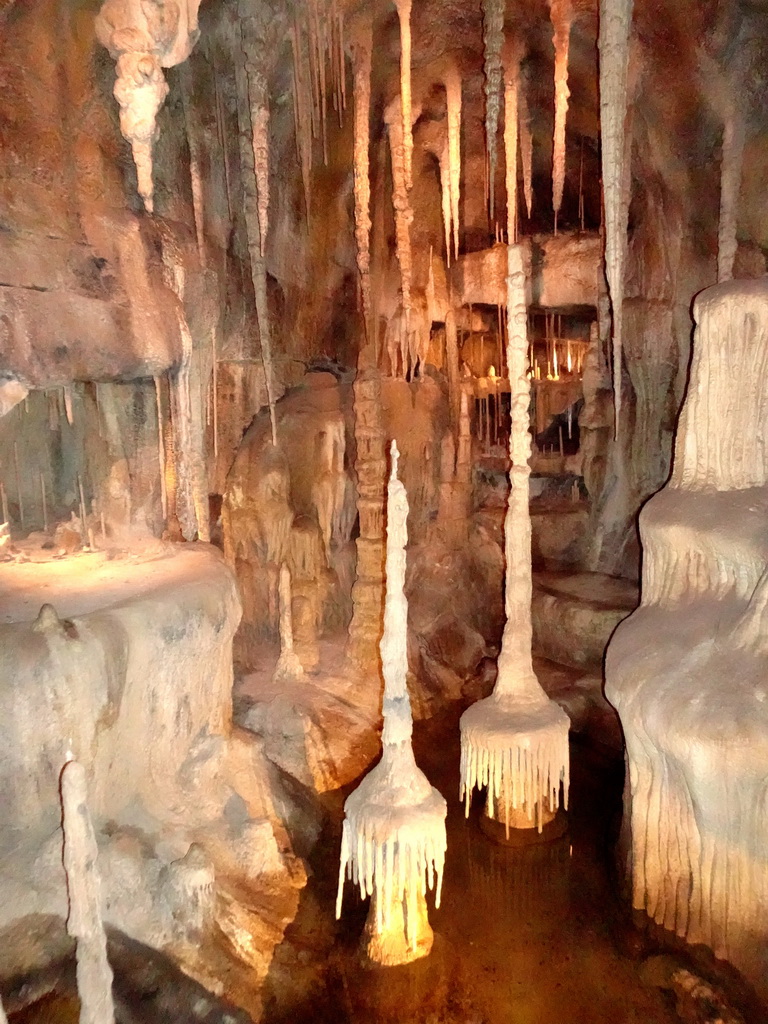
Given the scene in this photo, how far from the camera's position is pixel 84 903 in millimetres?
4250

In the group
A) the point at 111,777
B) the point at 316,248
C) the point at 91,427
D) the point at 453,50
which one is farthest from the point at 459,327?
the point at 111,777

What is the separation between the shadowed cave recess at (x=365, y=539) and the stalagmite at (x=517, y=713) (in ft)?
0.15

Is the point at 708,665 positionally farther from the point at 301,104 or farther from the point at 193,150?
the point at 301,104

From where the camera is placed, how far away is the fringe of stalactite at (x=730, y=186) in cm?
1012

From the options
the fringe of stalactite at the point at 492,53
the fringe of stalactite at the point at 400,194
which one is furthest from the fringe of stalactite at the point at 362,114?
the fringe of stalactite at the point at 492,53

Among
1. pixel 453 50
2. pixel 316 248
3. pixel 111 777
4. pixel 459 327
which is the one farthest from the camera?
pixel 459 327

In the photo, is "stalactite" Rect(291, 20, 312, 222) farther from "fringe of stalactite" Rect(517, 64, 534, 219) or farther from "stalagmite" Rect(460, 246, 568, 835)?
"stalagmite" Rect(460, 246, 568, 835)

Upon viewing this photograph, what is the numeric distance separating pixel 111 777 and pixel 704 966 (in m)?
4.98

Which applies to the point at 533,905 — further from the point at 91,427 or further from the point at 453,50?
the point at 453,50

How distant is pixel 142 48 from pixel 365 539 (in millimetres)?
6163

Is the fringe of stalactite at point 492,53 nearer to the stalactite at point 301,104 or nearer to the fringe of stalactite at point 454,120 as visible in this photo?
the fringe of stalactite at point 454,120

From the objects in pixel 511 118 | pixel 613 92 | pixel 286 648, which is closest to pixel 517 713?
pixel 286 648

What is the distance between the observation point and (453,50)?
469 inches

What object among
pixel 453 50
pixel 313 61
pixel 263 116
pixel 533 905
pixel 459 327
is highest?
pixel 453 50
